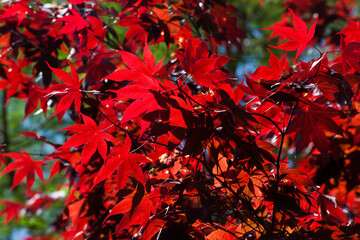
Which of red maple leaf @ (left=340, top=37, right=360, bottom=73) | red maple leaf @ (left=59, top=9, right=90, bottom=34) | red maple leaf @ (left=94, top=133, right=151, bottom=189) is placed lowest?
red maple leaf @ (left=94, top=133, right=151, bottom=189)

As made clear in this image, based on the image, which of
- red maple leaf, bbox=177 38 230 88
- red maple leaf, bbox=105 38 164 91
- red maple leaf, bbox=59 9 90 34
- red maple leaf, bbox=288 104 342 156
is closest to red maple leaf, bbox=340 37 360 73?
Answer: red maple leaf, bbox=288 104 342 156

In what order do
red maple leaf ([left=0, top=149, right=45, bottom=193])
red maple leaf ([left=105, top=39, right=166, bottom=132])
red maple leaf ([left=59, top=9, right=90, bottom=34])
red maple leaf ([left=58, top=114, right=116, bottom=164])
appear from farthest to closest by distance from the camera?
red maple leaf ([left=0, top=149, right=45, bottom=193]), red maple leaf ([left=59, top=9, right=90, bottom=34]), red maple leaf ([left=58, top=114, right=116, bottom=164]), red maple leaf ([left=105, top=39, right=166, bottom=132])

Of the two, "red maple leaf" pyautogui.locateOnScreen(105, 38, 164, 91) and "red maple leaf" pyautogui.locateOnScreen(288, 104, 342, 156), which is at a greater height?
"red maple leaf" pyautogui.locateOnScreen(105, 38, 164, 91)

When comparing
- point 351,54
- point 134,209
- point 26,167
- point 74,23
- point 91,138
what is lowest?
point 26,167

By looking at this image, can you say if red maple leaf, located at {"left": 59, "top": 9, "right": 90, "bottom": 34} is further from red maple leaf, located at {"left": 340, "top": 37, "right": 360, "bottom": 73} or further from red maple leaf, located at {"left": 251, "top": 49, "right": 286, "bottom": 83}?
red maple leaf, located at {"left": 340, "top": 37, "right": 360, "bottom": 73}

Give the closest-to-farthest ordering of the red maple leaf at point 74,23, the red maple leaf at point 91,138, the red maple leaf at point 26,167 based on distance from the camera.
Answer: the red maple leaf at point 91,138
the red maple leaf at point 74,23
the red maple leaf at point 26,167

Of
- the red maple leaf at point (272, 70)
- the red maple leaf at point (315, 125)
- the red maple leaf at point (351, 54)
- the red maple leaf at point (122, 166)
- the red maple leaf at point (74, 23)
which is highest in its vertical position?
the red maple leaf at point (351, 54)

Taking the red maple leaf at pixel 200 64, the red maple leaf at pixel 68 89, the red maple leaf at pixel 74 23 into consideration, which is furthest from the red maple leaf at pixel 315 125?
the red maple leaf at pixel 74 23

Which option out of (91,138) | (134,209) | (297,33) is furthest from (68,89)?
(297,33)

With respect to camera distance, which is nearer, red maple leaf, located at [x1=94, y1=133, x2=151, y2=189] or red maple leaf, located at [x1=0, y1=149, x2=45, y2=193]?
red maple leaf, located at [x1=94, y1=133, x2=151, y2=189]

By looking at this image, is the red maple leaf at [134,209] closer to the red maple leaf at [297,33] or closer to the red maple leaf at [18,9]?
the red maple leaf at [297,33]

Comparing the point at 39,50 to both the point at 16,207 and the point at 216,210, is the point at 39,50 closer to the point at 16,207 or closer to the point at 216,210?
the point at 216,210

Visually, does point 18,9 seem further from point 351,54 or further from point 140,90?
point 351,54

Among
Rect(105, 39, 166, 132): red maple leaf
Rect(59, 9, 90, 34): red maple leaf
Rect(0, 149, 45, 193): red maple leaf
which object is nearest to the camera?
Rect(105, 39, 166, 132): red maple leaf
